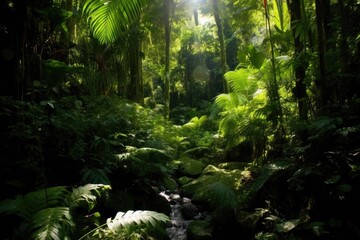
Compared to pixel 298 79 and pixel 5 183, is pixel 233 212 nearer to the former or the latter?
pixel 298 79

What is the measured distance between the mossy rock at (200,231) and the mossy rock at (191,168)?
2329mm

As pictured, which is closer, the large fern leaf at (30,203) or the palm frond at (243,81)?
the large fern leaf at (30,203)

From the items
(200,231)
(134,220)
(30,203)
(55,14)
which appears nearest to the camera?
(134,220)

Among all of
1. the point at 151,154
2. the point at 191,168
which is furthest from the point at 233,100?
the point at 151,154

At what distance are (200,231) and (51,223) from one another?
2.26 m

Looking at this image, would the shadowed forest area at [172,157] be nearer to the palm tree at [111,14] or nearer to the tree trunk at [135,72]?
the palm tree at [111,14]

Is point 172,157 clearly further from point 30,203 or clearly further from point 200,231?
point 30,203

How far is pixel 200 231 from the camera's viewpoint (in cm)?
394

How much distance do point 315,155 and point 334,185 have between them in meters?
0.36

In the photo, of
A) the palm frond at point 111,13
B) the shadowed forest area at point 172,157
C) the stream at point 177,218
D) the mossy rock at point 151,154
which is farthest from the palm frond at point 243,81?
the palm frond at point 111,13

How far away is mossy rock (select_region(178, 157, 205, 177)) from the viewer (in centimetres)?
649

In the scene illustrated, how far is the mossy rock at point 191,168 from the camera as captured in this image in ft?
21.3

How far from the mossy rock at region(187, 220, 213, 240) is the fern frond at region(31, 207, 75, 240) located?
1959mm

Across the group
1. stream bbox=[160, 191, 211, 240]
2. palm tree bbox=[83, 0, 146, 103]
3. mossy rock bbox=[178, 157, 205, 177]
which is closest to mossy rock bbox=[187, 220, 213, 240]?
stream bbox=[160, 191, 211, 240]
